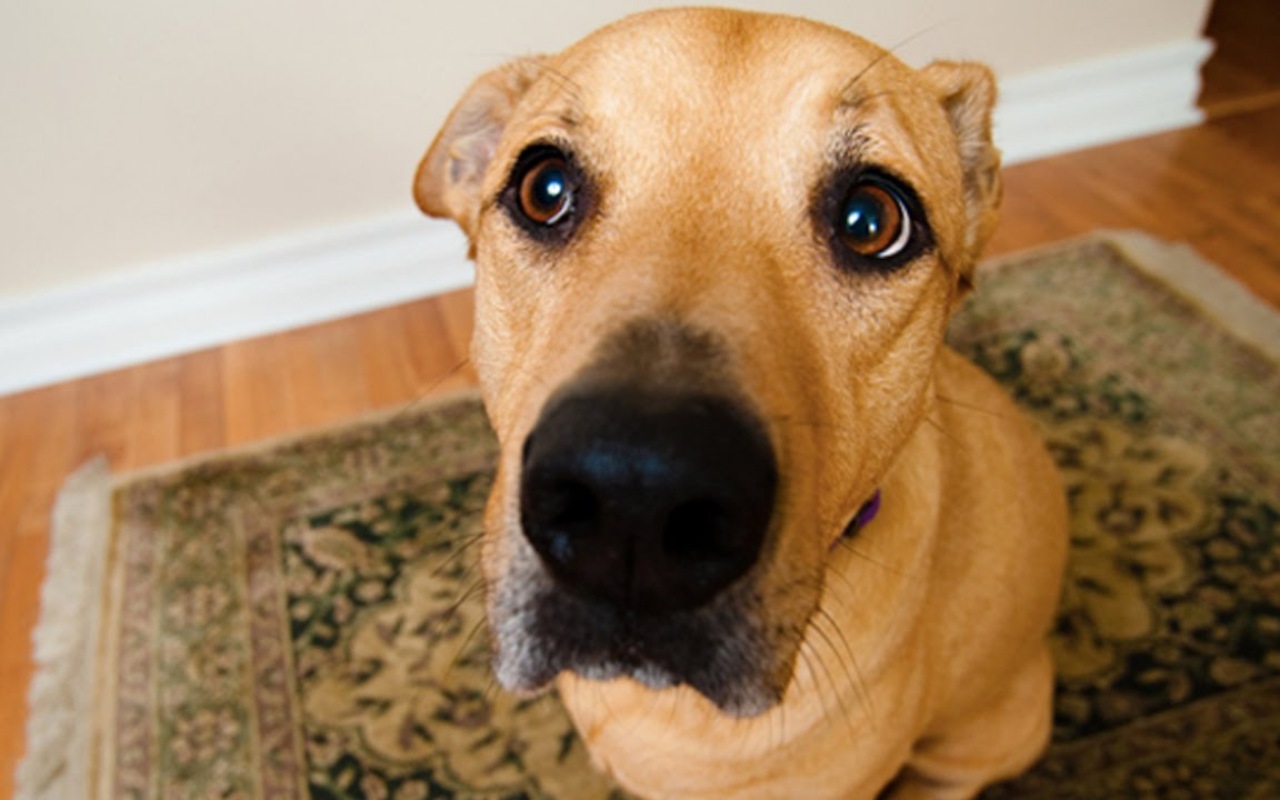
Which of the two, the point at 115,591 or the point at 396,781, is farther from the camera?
the point at 115,591

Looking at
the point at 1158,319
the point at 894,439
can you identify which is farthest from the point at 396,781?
the point at 1158,319

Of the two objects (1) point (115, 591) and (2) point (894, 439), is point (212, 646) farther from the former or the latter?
(2) point (894, 439)

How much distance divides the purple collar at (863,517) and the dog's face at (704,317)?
0.33 feet

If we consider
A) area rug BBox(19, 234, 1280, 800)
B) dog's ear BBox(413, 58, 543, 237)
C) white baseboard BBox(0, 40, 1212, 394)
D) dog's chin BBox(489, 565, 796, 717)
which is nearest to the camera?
dog's chin BBox(489, 565, 796, 717)

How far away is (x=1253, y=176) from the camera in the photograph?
15.9ft

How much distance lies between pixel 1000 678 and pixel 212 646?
237cm

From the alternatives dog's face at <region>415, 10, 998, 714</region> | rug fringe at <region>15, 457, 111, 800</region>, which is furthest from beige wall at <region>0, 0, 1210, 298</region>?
dog's face at <region>415, 10, 998, 714</region>

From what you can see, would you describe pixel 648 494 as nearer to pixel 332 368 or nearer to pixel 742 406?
pixel 742 406

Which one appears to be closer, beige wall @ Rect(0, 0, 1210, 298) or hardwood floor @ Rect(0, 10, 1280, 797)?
hardwood floor @ Rect(0, 10, 1280, 797)

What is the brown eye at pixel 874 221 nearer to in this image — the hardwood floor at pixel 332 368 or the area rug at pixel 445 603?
the area rug at pixel 445 603

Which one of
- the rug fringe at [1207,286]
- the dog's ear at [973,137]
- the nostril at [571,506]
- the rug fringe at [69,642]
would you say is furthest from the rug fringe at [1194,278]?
the rug fringe at [69,642]

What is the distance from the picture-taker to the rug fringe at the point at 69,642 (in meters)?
2.56

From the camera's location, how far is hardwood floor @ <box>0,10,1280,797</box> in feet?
11.4

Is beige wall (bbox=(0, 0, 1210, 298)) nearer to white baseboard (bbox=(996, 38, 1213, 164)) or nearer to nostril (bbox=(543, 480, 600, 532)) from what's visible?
white baseboard (bbox=(996, 38, 1213, 164))
